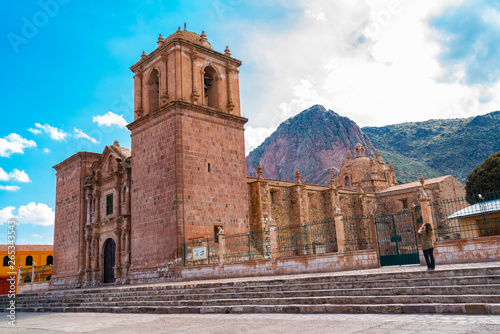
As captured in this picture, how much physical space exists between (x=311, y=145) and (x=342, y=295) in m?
97.8

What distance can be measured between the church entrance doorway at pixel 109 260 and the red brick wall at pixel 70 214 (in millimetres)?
2071

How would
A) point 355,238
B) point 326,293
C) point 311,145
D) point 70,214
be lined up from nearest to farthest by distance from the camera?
point 326,293, point 355,238, point 70,214, point 311,145

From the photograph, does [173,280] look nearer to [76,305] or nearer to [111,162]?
[76,305]

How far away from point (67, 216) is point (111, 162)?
5680 millimetres

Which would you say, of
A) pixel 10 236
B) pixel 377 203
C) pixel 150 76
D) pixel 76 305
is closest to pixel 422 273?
pixel 10 236

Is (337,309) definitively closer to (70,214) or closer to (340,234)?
(340,234)

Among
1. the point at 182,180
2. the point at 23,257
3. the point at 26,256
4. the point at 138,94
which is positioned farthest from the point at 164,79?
the point at 26,256

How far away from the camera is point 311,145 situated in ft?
345

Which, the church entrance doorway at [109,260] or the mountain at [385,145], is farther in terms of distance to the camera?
the mountain at [385,145]

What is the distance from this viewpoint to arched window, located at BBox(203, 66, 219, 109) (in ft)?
70.8

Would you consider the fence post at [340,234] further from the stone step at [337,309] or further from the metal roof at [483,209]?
the stone step at [337,309]

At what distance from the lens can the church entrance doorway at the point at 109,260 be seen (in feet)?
73.3

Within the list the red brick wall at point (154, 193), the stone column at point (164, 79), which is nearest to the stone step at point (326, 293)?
the red brick wall at point (154, 193)

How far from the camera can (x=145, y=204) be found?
781 inches
